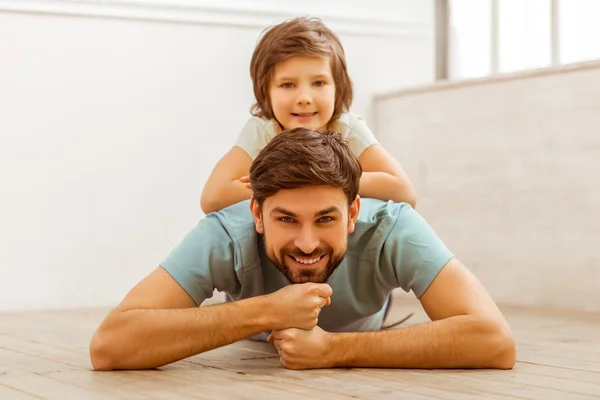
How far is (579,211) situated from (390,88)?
1256mm

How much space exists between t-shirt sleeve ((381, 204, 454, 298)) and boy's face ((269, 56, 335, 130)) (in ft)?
1.62

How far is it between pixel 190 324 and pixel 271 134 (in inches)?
30.7

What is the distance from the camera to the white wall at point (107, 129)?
3348 mm

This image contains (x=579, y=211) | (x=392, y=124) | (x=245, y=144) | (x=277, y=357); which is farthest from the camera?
(x=392, y=124)

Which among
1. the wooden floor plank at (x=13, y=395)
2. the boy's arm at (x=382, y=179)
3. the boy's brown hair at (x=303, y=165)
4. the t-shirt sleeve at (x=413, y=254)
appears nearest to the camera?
the wooden floor plank at (x=13, y=395)

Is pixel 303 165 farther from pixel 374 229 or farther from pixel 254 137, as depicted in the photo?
pixel 254 137

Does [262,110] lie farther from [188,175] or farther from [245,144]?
[188,175]

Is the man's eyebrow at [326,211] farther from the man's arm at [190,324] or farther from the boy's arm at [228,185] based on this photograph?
the boy's arm at [228,185]

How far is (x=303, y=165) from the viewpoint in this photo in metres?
1.82

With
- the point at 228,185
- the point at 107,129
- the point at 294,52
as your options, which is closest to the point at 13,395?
the point at 228,185

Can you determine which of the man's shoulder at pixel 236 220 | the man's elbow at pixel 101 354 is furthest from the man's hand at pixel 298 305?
the man's elbow at pixel 101 354

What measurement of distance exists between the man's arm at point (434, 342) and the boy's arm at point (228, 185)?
529 mm

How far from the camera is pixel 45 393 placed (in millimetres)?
1661

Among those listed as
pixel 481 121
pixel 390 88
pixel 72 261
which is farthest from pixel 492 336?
pixel 390 88
